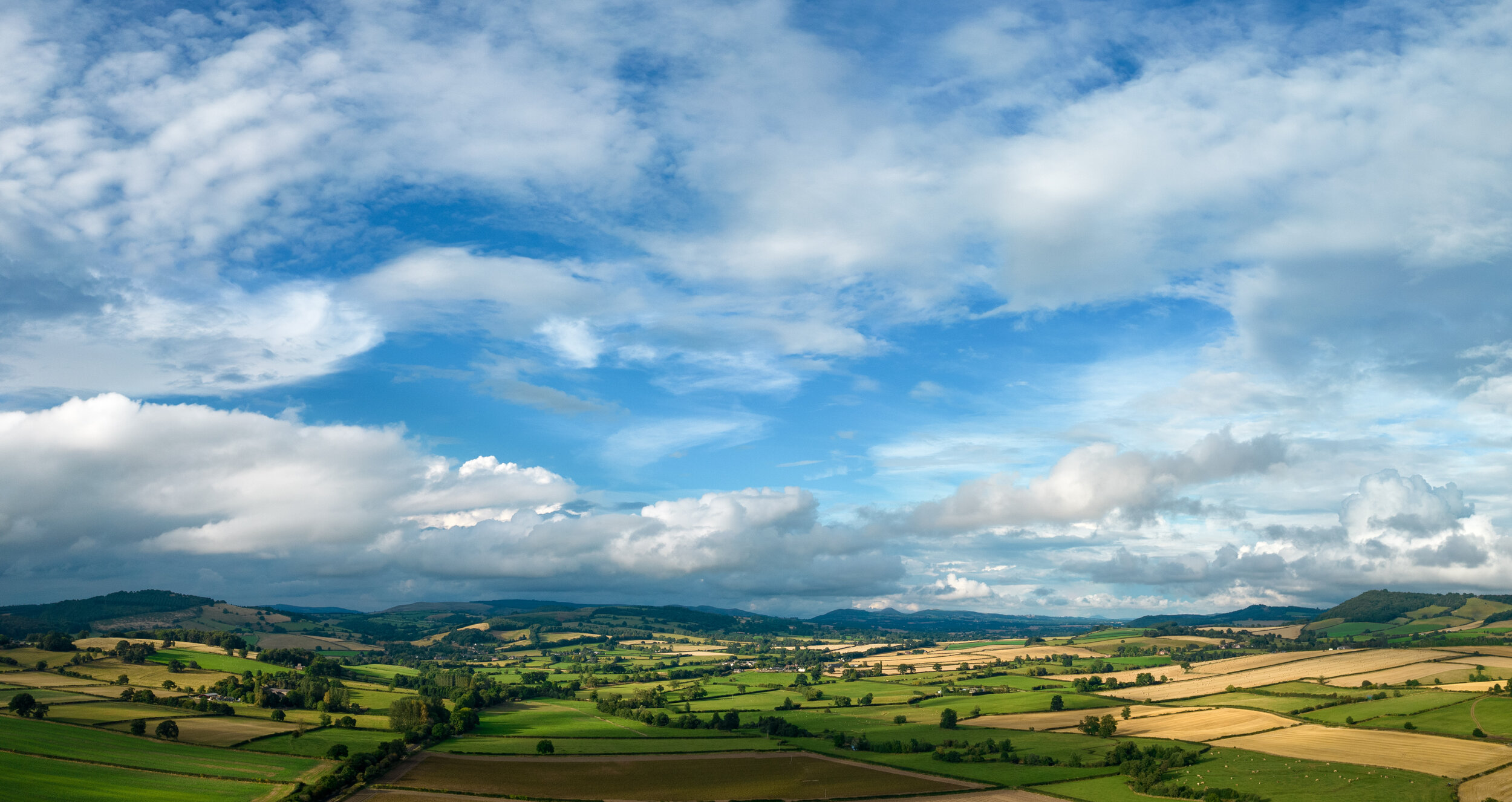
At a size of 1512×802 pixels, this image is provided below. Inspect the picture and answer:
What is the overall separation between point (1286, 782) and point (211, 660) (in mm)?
200539

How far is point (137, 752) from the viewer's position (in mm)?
89812

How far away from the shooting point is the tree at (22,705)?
101812 millimetres

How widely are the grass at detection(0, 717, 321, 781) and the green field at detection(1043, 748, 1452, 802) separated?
87497mm

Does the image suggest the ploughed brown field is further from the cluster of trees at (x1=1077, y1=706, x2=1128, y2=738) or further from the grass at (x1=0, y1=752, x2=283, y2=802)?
the cluster of trees at (x1=1077, y1=706, x2=1128, y2=738)

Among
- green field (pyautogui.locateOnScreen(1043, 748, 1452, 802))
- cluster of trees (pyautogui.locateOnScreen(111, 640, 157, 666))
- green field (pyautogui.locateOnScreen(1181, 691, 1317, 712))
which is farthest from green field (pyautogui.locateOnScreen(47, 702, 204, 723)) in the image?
green field (pyautogui.locateOnScreen(1181, 691, 1317, 712))

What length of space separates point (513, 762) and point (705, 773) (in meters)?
26.8

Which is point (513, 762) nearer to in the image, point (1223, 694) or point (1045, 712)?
point (1045, 712)

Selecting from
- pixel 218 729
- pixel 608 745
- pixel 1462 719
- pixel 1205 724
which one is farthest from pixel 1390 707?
pixel 218 729

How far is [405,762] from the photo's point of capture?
10531 centimetres

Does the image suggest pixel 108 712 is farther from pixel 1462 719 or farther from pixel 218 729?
pixel 1462 719

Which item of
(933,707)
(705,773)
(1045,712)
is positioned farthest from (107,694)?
(1045,712)

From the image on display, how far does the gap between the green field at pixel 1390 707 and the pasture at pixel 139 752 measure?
5276 inches

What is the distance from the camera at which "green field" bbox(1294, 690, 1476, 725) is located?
365 ft

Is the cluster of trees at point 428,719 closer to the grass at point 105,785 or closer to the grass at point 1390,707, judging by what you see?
the grass at point 105,785
